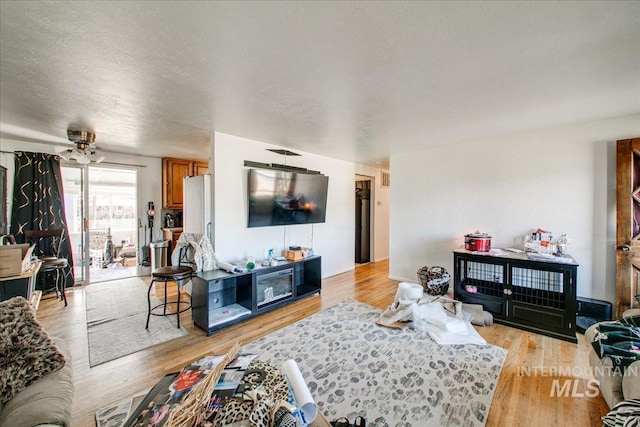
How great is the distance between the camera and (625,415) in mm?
1187

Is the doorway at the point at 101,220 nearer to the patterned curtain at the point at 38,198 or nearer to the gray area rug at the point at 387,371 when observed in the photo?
the patterned curtain at the point at 38,198

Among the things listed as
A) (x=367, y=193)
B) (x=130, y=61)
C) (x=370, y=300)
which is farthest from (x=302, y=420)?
(x=367, y=193)

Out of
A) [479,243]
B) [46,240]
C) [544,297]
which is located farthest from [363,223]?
[46,240]

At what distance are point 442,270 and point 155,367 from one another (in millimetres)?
3528

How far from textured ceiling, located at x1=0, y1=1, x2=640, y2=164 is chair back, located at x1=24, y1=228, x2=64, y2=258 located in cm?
164

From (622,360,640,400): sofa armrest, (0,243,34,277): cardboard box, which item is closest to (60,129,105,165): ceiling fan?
(0,243,34,277): cardboard box

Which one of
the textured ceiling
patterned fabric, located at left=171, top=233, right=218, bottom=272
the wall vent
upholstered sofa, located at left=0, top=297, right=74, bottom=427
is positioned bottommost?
upholstered sofa, located at left=0, top=297, right=74, bottom=427

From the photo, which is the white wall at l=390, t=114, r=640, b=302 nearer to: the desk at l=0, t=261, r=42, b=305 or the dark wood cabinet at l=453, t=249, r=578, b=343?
the dark wood cabinet at l=453, t=249, r=578, b=343

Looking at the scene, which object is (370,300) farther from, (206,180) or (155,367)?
(206,180)

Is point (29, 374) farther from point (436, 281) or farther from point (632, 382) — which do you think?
point (436, 281)

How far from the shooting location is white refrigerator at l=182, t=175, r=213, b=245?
3455 mm

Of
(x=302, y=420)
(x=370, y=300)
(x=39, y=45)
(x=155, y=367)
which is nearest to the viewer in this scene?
(x=302, y=420)

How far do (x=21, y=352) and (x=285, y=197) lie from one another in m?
2.95

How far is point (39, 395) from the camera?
1.13m
